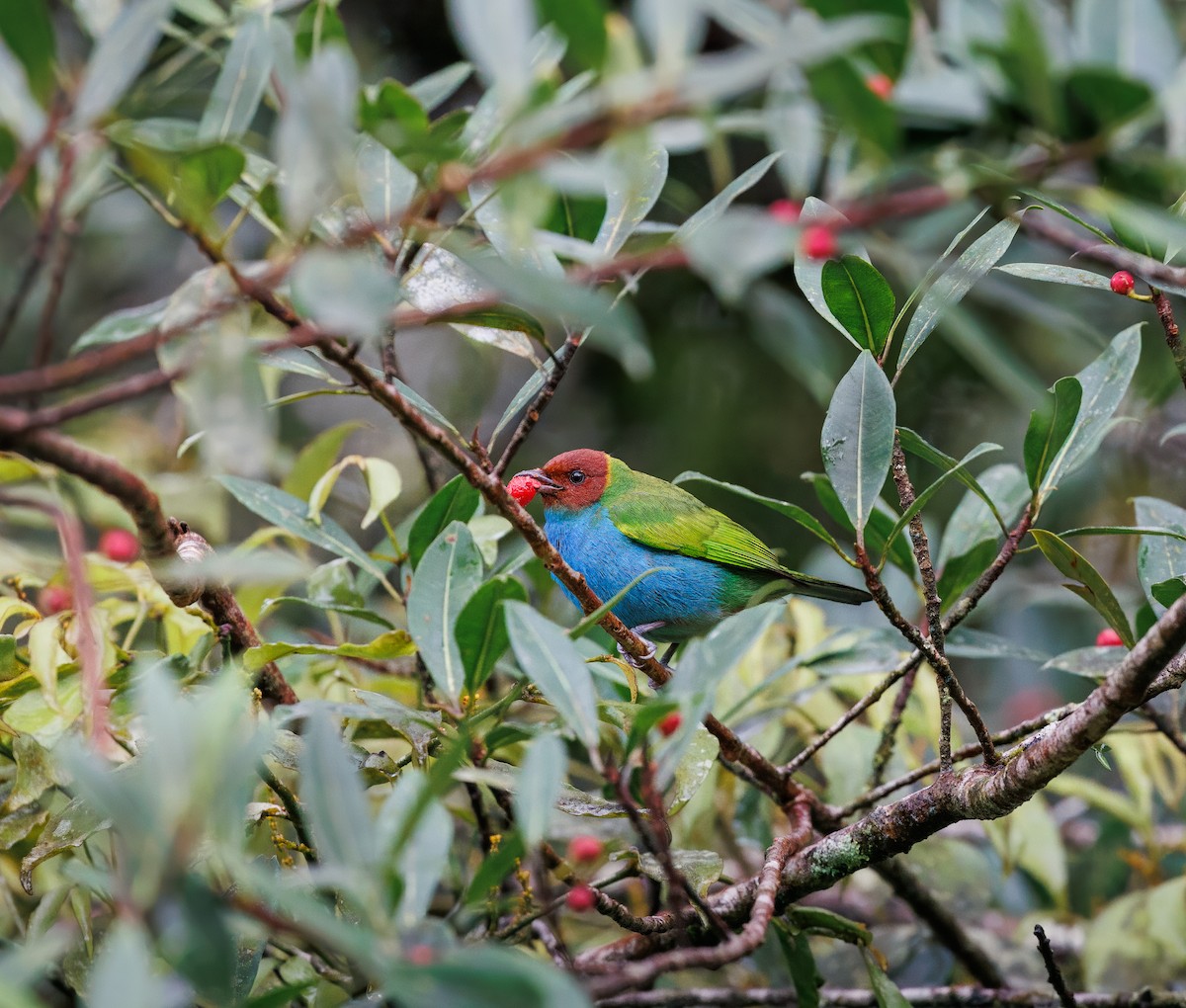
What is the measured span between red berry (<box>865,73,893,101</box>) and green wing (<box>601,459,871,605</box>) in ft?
8.50

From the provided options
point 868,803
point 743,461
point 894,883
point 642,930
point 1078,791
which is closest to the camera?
point 642,930

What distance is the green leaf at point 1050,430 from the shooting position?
2.11 meters

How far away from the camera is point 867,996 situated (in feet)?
8.70

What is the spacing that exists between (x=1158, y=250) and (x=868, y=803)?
1.27 meters

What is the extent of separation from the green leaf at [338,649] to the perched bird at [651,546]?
1.74 meters

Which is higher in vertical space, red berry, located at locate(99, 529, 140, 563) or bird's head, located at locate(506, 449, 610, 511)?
red berry, located at locate(99, 529, 140, 563)

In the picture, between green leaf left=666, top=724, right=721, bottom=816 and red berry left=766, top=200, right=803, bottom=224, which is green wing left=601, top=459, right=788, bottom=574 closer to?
green leaf left=666, top=724, right=721, bottom=816

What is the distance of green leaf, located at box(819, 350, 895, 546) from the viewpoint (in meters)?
1.98

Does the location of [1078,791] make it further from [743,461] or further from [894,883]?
[743,461]

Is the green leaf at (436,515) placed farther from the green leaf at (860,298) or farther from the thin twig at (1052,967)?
the thin twig at (1052,967)

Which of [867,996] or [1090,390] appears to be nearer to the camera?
[1090,390]

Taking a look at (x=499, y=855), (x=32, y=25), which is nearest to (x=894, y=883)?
(x=499, y=855)

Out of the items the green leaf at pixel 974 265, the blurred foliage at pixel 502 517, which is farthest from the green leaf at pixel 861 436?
the green leaf at pixel 974 265

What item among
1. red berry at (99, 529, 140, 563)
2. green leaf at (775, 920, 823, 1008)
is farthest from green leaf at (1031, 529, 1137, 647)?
red berry at (99, 529, 140, 563)
